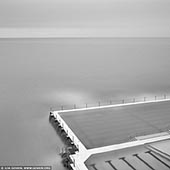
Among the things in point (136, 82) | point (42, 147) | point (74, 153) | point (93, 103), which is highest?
point (136, 82)

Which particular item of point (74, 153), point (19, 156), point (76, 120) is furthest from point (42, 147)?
point (76, 120)

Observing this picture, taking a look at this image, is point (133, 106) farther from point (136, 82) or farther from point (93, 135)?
point (136, 82)

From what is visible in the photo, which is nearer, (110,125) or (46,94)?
(110,125)

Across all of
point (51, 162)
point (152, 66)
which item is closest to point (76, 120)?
point (51, 162)

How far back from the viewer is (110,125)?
14.7 ft

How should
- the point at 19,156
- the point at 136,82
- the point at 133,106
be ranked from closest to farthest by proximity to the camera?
the point at 19,156
the point at 133,106
the point at 136,82

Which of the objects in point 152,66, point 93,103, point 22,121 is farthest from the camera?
point 152,66

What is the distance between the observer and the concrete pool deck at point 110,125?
3675 mm

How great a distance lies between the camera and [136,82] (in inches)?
334

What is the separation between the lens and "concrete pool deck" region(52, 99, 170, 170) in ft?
12.1

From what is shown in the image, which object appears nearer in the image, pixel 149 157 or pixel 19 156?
pixel 149 157

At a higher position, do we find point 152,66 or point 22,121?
point 152,66

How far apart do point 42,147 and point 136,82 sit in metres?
5.32

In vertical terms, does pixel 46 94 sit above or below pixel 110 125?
above
